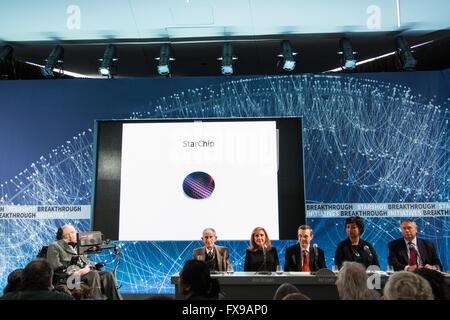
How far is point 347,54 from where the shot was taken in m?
5.63

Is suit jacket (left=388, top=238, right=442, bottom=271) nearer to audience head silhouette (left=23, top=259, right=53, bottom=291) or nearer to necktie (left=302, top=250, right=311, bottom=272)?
necktie (left=302, top=250, right=311, bottom=272)

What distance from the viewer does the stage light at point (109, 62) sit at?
228 inches

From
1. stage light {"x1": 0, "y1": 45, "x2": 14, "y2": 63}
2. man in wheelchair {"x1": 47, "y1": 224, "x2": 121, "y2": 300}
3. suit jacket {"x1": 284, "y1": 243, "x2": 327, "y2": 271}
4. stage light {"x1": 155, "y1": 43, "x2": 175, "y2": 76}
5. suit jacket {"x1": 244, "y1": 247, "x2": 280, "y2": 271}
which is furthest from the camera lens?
stage light {"x1": 0, "y1": 45, "x2": 14, "y2": 63}

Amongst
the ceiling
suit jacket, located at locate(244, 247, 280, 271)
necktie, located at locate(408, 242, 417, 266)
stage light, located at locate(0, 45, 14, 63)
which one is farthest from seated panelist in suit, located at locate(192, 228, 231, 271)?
stage light, located at locate(0, 45, 14, 63)

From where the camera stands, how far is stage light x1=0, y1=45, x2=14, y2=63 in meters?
5.95

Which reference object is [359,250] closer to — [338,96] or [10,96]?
[338,96]

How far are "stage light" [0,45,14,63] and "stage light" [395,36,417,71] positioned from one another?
5493mm

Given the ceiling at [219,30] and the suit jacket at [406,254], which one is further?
the ceiling at [219,30]

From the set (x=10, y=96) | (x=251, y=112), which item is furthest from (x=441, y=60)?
(x=10, y=96)

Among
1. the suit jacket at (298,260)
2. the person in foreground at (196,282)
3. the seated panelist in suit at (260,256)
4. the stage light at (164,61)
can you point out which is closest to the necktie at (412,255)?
the suit jacket at (298,260)

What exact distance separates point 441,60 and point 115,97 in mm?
5112

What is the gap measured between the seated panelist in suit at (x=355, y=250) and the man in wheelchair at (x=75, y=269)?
2.21 m

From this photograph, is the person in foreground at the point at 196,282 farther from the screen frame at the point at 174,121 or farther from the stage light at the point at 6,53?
the stage light at the point at 6,53

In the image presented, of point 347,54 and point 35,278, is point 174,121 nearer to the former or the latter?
point 347,54
